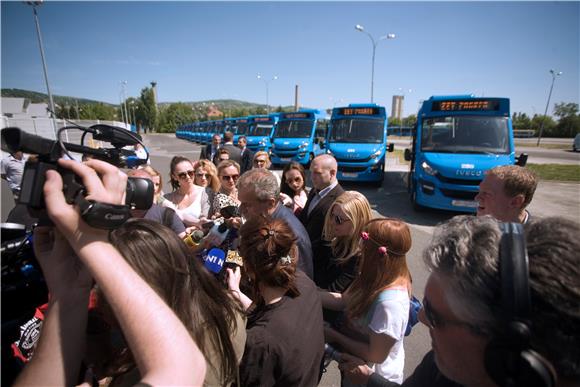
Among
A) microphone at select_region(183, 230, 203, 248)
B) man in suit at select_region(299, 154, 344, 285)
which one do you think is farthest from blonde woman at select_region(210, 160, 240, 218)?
microphone at select_region(183, 230, 203, 248)

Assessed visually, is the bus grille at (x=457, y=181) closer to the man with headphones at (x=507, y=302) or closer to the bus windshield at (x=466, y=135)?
the bus windshield at (x=466, y=135)

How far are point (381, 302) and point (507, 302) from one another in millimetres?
1003

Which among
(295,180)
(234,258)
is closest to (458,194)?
(295,180)

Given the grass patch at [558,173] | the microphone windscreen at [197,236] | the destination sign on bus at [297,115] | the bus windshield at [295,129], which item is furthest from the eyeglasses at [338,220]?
the grass patch at [558,173]

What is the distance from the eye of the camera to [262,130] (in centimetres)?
1945

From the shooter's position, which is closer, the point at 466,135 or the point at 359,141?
the point at 466,135

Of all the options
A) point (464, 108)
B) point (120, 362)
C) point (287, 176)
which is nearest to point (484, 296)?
point (120, 362)

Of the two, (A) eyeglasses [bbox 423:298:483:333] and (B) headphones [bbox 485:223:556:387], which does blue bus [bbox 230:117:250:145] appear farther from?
(B) headphones [bbox 485:223:556:387]

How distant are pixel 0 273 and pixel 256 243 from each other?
3.21 feet

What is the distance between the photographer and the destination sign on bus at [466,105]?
23.6 feet

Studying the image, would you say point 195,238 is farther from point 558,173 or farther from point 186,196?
point 558,173

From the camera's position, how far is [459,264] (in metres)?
0.88

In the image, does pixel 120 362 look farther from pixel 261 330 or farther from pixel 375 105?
pixel 375 105

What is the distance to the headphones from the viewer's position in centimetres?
71
